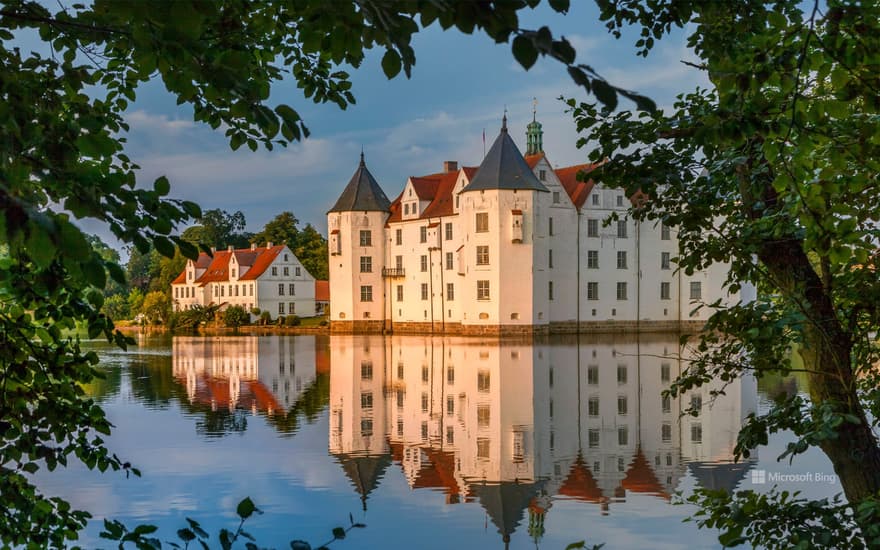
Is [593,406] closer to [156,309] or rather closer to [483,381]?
[483,381]

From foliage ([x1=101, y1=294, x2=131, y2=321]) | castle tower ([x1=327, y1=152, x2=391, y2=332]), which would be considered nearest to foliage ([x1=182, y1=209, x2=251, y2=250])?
foliage ([x1=101, y1=294, x2=131, y2=321])

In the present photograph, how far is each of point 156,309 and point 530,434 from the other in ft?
185

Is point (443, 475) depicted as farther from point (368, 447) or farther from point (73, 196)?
point (73, 196)

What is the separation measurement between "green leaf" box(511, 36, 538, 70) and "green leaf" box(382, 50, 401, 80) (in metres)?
0.44

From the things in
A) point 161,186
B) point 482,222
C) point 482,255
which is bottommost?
point 161,186

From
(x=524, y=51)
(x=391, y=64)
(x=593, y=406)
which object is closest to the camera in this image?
(x=524, y=51)

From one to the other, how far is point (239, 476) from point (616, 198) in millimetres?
40610

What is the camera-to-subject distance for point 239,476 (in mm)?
9125

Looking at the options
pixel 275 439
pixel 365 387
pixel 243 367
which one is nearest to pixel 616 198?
pixel 243 367

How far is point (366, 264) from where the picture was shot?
169 feet

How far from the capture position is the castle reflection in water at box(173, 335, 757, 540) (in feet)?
29.0

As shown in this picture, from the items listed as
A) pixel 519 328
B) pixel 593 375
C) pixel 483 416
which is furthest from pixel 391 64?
pixel 519 328

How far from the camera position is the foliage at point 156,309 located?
63.4 metres

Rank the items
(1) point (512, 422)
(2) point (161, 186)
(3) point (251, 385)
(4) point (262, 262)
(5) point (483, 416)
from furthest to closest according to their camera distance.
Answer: (4) point (262, 262), (3) point (251, 385), (5) point (483, 416), (1) point (512, 422), (2) point (161, 186)
